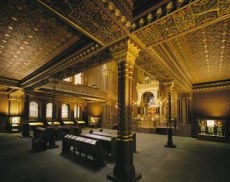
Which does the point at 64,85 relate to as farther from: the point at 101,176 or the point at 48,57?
the point at 101,176

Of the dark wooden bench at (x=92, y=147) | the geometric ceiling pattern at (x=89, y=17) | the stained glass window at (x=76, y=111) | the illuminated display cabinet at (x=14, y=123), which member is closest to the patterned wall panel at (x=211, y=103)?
the dark wooden bench at (x=92, y=147)

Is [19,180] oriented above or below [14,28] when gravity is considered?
below

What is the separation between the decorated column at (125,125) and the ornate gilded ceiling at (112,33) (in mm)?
279

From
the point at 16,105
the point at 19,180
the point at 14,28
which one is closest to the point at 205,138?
the point at 19,180

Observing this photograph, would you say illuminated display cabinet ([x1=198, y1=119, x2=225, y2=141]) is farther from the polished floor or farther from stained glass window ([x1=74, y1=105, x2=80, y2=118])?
stained glass window ([x1=74, y1=105, x2=80, y2=118])

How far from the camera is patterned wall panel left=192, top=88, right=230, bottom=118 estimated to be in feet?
30.0

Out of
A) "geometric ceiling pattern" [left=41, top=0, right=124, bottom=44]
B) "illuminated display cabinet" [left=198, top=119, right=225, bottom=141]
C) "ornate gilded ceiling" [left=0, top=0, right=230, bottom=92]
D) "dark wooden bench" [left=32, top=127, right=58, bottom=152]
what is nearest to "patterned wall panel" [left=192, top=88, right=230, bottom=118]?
"illuminated display cabinet" [left=198, top=119, right=225, bottom=141]

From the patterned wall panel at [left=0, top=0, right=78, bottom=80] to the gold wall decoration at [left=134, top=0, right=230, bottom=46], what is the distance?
6.70 feet

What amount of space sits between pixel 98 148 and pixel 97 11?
370 cm

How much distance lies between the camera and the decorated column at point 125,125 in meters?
3.31

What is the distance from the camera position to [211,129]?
8891 mm

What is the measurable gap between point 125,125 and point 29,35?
354cm

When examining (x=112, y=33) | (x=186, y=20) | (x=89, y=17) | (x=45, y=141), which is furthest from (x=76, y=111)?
(x=186, y=20)

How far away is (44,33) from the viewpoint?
374cm
